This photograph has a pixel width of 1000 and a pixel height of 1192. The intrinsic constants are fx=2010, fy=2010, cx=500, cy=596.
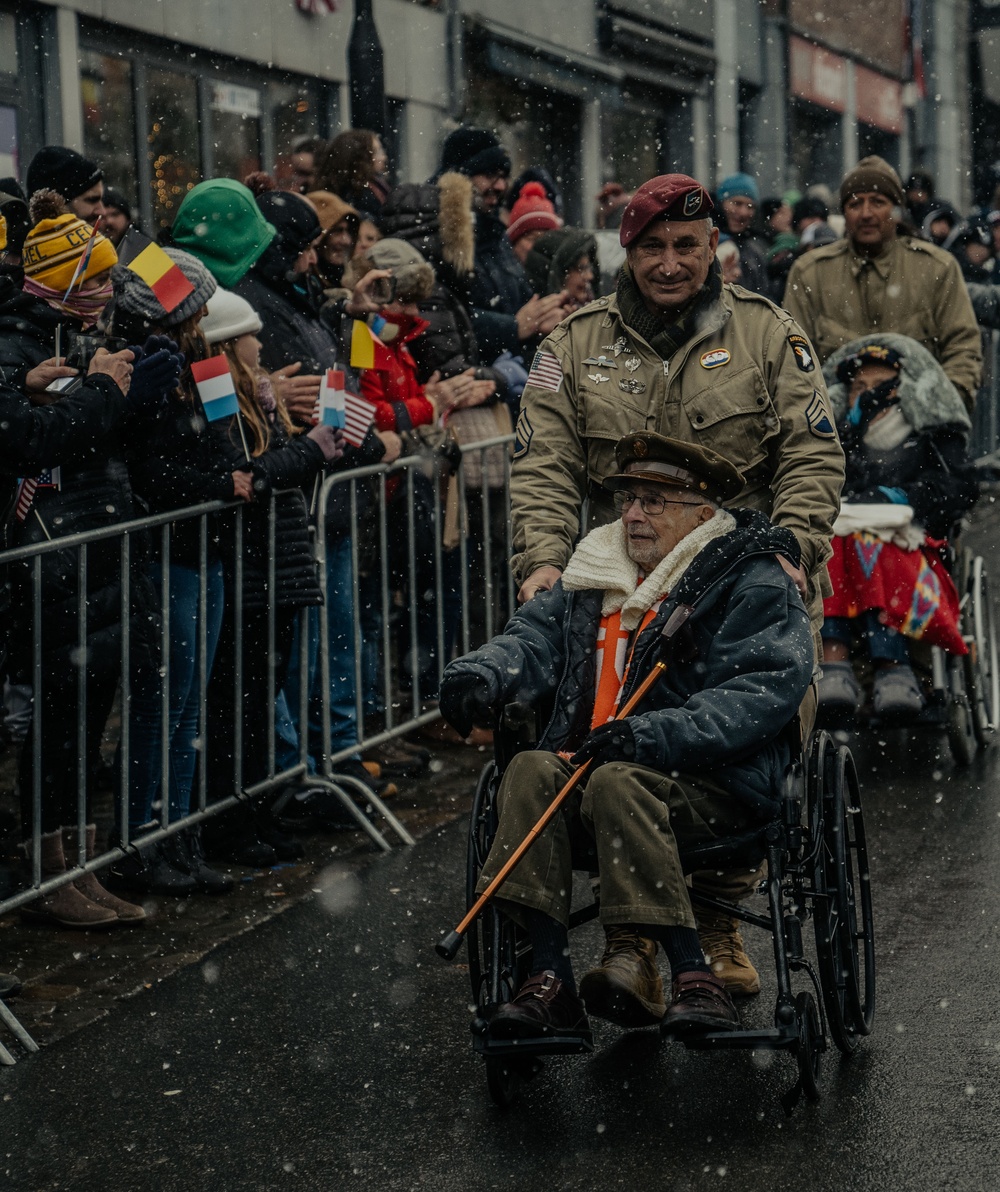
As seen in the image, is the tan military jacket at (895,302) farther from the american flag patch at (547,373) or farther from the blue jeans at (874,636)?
the american flag patch at (547,373)

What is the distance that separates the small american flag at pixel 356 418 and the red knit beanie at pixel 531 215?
154 inches

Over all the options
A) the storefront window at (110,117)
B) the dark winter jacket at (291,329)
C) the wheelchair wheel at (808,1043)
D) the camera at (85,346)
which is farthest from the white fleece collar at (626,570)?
the storefront window at (110,117)

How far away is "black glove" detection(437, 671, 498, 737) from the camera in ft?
15.8

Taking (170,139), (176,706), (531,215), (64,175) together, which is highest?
(170,139)

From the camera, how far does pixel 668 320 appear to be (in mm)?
5578

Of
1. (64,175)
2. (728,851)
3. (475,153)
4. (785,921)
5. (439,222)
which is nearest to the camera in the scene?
(785,921)

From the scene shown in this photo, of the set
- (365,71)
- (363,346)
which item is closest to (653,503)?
(363,346)

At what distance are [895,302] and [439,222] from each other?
2.11 metres

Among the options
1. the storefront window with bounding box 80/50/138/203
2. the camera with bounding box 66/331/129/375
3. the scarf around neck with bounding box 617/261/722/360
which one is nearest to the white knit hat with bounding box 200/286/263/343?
the camera with bounding box 66/331/129/375

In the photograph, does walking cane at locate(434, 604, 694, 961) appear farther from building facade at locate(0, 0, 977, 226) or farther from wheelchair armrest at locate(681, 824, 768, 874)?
building facade at locate(0, 0, 977, 226)

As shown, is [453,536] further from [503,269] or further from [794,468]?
[794,468]

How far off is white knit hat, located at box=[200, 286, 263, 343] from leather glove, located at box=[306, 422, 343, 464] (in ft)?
1.61

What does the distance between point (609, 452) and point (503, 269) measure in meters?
4.66

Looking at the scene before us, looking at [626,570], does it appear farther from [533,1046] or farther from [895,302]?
[895,302]
